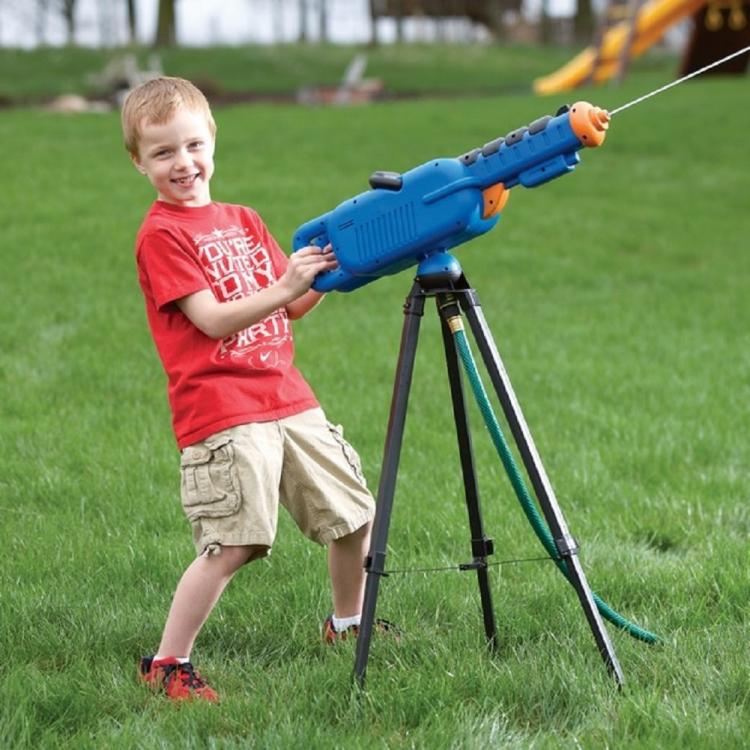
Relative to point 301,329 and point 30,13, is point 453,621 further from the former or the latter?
point 30,13

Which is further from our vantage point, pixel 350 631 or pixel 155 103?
pixel 350 631

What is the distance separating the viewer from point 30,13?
159 ft

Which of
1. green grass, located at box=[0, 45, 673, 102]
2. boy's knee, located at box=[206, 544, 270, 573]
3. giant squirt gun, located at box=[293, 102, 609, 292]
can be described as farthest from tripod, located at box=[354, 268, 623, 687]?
green grass, located at box=[0, 45, 673, 102]

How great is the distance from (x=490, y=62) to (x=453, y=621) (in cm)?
3218

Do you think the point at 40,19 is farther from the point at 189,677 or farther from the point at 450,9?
the point at 189,677

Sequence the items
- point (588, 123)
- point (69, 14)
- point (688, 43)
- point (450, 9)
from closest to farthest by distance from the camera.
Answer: point (588, 123) < point (688, 43) < point (69, 14) < point (450, 9)

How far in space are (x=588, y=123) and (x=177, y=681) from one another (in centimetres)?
167

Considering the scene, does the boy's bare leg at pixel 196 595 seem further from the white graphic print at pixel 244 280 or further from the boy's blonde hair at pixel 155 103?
the boy's blonde hair at pixel 155 103

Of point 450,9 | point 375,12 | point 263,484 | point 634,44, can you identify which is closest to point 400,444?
point 263,484

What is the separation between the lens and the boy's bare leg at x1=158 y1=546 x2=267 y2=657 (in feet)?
11.4

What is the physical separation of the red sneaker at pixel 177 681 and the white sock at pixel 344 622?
0.48m

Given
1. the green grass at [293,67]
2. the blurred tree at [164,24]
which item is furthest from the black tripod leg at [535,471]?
the blurred tree at [164,24]

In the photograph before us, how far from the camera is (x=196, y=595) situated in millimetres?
3479

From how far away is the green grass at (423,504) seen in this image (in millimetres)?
3285
